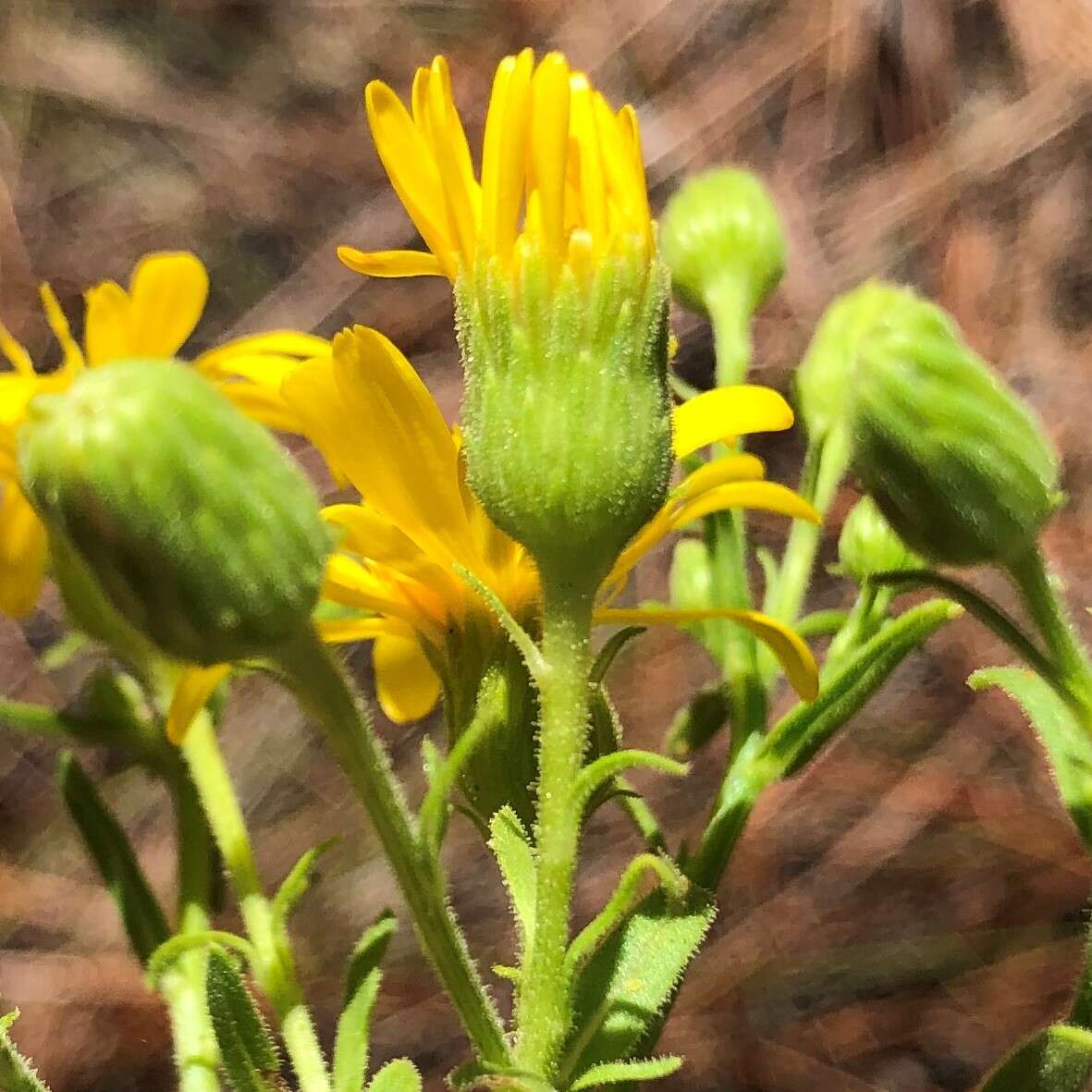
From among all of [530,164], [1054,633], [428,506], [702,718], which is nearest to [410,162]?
[530,164]

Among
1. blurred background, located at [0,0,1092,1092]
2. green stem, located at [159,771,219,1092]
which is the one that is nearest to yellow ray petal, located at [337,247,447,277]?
green stem, located at [159,771,219,1092]

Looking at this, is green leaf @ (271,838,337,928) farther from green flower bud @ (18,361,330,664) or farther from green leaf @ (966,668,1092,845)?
green leaf @ (966,668,1092,845)

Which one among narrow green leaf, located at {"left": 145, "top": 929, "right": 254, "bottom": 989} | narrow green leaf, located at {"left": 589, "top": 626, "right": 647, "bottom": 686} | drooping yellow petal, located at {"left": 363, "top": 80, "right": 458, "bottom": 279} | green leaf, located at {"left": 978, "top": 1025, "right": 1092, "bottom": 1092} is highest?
drooping yellow petal, located at {"left": 363, "top": 80, "right": 458, "bottom": 279}

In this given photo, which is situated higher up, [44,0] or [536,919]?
[44,0]

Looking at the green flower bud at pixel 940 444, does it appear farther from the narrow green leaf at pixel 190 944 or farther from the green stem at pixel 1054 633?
the narrow green leaf at pixel 190 944

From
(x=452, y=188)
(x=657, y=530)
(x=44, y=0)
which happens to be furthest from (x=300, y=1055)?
(x=44, y=0)

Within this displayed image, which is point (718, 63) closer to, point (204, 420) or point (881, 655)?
point (881, 655)
